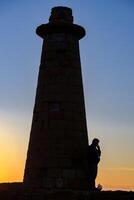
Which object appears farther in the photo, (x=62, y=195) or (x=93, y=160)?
(x=93, y=160)

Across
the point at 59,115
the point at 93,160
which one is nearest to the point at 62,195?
the point at 93,160

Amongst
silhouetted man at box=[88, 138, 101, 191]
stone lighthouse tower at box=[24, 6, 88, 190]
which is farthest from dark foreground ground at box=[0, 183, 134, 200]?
silhouetted man at box=[88, 138, 101, 191]

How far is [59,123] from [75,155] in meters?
1.12

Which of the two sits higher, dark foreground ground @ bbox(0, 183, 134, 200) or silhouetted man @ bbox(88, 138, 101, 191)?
silhouetted man @ bbox(88, 138, 101, 191)

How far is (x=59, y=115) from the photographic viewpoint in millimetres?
17188

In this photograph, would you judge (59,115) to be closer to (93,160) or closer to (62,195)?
(93,160)

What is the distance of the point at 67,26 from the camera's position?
1759 centimetres

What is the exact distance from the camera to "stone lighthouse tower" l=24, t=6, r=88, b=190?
54.9ft

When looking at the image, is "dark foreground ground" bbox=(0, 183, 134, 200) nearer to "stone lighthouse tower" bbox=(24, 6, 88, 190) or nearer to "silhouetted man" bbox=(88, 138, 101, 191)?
"stone lighthouse tower" bbox=(24, 6, 88, 190)

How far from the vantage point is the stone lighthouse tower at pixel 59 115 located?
16.7 metres

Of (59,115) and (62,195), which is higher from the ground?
(59,115)

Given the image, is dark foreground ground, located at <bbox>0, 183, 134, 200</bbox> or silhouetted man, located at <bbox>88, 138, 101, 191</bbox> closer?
dark foreground ground, located at <bbox>0, 183, 134, 200</bbox>

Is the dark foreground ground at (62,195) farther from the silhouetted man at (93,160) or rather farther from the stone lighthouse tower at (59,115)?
the silhouetted man at (93,160)

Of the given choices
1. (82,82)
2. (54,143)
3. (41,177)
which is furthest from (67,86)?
(41,177)
